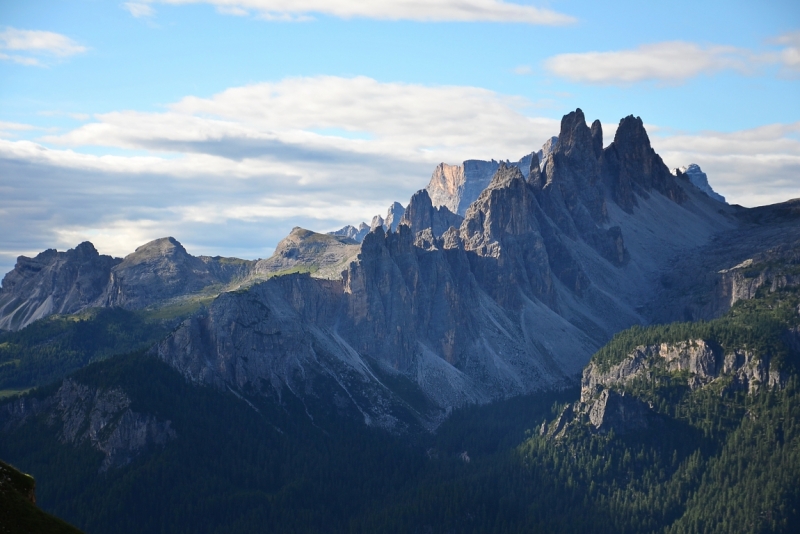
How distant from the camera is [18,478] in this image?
113m

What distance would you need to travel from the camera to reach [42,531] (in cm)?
10600

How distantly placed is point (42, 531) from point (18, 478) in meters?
8.77
